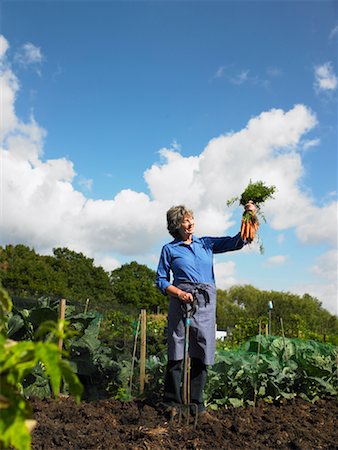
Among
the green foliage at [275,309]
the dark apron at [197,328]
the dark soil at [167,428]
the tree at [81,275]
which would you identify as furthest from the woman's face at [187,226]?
the tree at [81,275]

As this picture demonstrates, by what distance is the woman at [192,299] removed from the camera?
389cm

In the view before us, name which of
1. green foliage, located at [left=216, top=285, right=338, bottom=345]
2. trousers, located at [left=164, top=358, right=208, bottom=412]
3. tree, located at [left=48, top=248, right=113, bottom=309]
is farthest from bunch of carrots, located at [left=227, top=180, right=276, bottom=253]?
tree, located at [left=48, top=248, right=113, bottom=309]

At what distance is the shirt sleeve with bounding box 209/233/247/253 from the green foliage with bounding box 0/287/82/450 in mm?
3109

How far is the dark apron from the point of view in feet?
12.7

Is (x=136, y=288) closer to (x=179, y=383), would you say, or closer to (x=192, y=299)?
(x=179, y=383)

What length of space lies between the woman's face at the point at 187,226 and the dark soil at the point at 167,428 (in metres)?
1.45

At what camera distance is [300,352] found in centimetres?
519

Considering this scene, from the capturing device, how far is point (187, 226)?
3.99m

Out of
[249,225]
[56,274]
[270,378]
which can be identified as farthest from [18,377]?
[56,274]

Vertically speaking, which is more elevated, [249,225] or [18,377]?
[249,225]

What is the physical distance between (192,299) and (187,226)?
1.98ft

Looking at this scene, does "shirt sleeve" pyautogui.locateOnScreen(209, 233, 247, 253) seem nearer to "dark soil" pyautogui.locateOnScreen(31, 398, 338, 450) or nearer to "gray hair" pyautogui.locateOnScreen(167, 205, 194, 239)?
"gray hair" pyautogui.locateOnScreen(167, 205, 194, 239)

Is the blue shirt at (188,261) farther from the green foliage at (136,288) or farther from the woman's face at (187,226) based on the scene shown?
the green foliage at (136,288)

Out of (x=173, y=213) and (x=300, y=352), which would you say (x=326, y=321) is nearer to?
(x=300, y=352)
